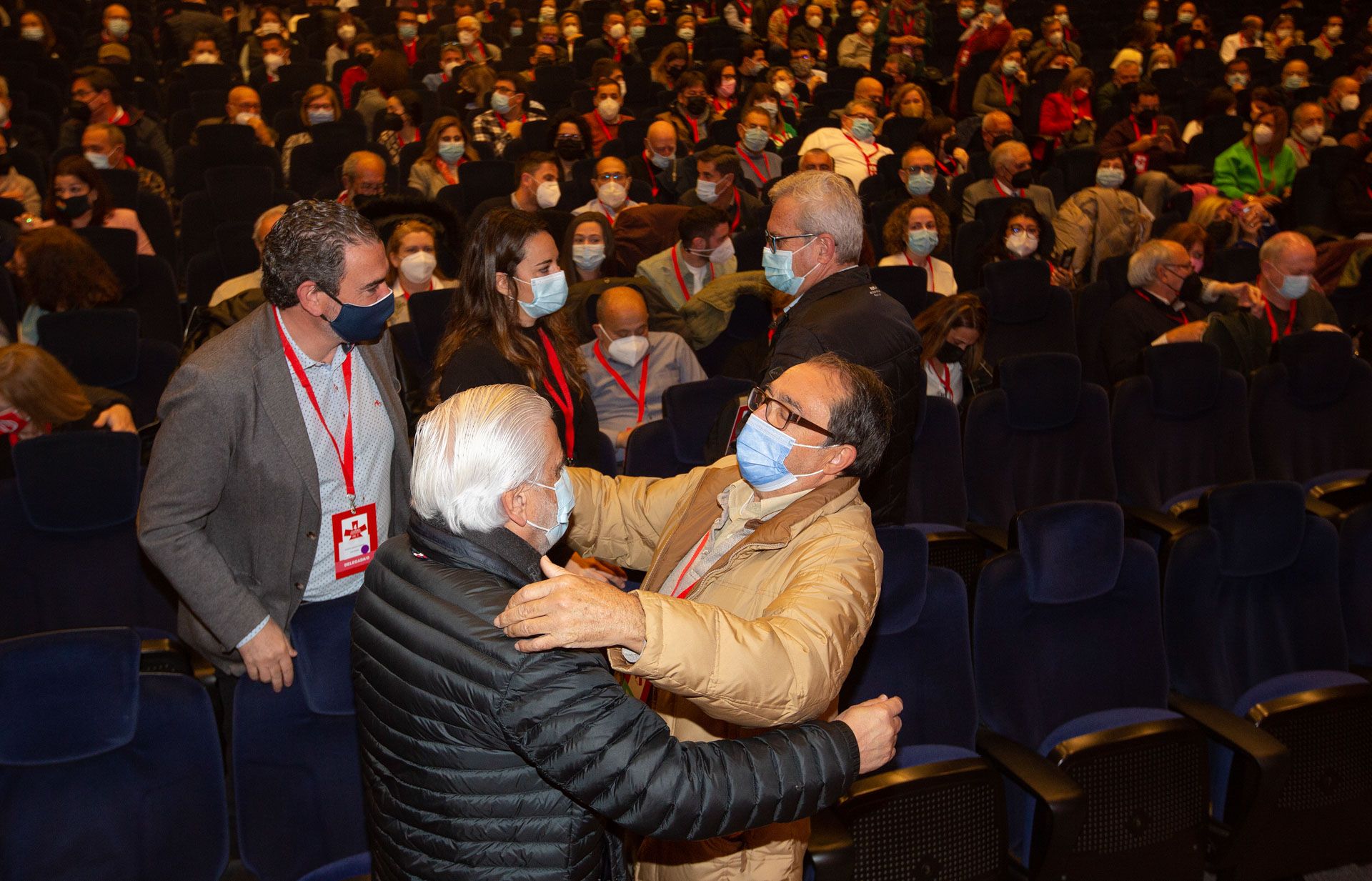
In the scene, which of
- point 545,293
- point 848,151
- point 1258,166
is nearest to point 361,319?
point 545,293

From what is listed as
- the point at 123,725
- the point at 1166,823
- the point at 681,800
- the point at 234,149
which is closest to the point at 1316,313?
the point at 1166,823

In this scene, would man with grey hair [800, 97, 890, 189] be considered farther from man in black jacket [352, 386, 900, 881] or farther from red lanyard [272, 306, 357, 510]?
man in black jacket [352, 386, 900, 881]

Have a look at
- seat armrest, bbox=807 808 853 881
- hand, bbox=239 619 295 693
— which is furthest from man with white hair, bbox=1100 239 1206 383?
hand, bbox=239 619 295 693

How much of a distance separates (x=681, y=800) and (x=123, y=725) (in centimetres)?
132

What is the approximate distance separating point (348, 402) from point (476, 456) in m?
0.92

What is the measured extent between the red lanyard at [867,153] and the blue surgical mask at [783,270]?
5247 millimetres

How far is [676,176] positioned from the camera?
7188 mm

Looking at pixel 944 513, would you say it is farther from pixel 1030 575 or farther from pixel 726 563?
pixel 726 563

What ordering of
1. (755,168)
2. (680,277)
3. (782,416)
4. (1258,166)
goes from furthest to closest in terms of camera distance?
(1258,166) < (755,168) < (680,277) < (782,416)

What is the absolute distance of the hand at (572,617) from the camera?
4.37 ft

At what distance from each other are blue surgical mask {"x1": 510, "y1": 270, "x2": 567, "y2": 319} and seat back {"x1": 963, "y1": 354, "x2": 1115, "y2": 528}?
2030 millimetres

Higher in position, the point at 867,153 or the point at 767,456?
the point at 767,456

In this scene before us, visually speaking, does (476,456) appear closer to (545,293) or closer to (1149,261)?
(545,293)

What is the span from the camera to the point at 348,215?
7.30 feet
